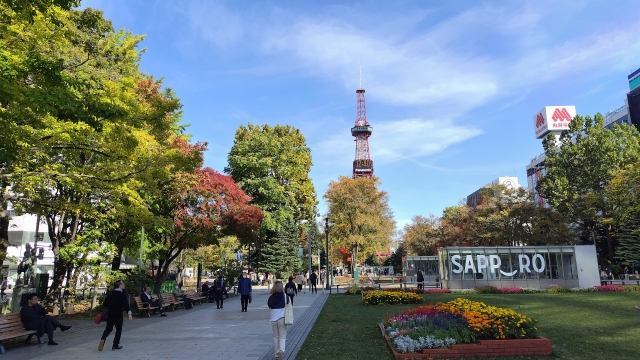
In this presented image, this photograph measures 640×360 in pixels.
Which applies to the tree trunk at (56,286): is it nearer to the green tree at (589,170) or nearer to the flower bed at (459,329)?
the flower bed at (459,329)

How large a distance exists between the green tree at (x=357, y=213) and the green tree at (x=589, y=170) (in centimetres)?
1861

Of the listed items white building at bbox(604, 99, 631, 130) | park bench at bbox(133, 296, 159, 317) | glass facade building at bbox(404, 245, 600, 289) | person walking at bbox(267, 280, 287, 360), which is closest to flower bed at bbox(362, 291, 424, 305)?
park bench at bbox(133, 296, 159, 317)

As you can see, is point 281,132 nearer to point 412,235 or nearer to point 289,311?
point 412,235

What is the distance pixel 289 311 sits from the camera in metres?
8.30

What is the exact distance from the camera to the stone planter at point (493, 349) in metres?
7.98

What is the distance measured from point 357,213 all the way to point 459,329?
135ft

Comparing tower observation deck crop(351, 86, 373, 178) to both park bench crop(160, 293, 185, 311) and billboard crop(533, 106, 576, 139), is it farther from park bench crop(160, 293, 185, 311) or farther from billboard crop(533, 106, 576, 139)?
park bench crop(160, 293, 185, 311)

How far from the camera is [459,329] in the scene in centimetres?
859

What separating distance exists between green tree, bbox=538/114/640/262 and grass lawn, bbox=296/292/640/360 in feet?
97.8

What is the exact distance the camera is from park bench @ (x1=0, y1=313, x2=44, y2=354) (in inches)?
361

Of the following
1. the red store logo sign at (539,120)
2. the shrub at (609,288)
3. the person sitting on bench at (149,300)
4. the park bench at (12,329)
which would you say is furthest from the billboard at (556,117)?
the park bench at (12,329)

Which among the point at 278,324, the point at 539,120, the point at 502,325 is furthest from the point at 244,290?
the point at 539,120

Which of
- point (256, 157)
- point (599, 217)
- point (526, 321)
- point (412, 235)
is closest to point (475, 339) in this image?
point (526, 321)

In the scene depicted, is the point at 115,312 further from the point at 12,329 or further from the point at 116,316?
the point at 12,329
